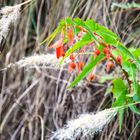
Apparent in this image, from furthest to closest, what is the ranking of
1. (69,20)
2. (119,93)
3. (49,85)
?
(49,85)
(119,93)
(69,20)

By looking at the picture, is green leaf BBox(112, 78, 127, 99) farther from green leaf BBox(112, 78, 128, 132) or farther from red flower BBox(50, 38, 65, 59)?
red flower BBox(50, 38, 65, 59)

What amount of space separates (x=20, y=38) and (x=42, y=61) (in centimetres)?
101

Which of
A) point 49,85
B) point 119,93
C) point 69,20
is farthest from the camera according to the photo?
point 49,85

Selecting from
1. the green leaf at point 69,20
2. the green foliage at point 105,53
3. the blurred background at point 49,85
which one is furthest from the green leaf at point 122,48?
the blurred background at point 49,85

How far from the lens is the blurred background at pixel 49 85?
5.05ft

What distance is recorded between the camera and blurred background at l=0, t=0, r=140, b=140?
5.05 ft

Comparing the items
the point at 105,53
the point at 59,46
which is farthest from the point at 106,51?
the point at 59,46

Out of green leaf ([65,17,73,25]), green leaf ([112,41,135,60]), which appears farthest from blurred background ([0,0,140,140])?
green leaf ([65,17,73,25])

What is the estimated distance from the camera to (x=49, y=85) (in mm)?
1732

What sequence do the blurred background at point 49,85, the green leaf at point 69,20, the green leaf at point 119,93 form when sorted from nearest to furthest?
the green leaf at point 69,20
the green leaf at point 119,93
the blurred background at point 49,85

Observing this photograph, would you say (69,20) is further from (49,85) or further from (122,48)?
(49,85)

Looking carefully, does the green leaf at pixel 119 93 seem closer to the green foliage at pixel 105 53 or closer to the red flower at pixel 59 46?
the green foliage at pixel 105 53

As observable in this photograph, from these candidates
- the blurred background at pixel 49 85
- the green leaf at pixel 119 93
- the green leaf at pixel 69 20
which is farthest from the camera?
the blurred background at pixel 49 85

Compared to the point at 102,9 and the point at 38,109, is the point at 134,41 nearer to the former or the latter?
the point at 102,9
